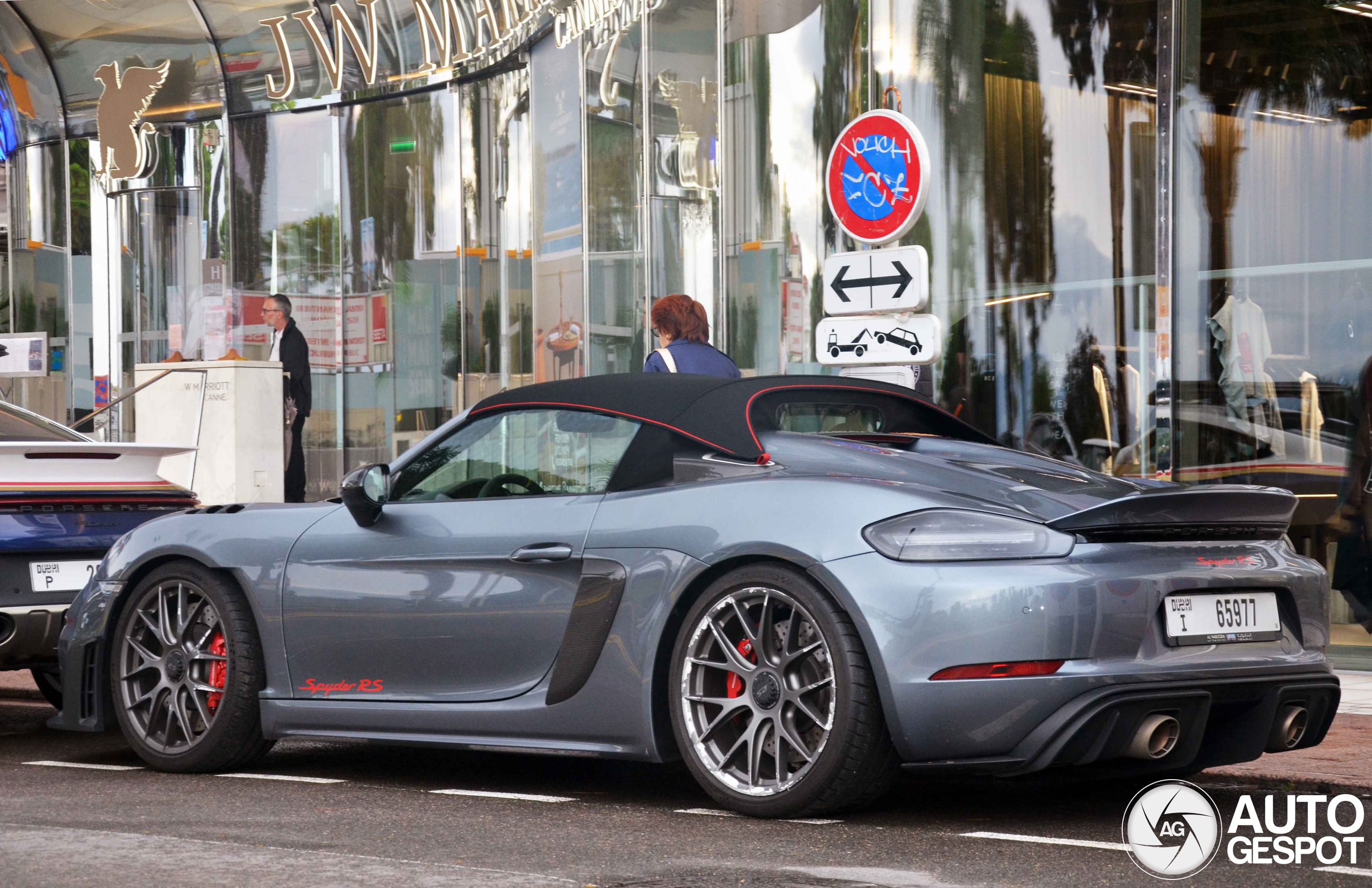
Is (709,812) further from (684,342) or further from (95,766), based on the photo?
(684,342)

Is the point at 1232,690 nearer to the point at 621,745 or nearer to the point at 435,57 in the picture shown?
the point at 621,745

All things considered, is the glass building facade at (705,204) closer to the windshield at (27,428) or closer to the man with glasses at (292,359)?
the man with glasses at (292,359)

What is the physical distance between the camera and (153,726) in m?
6.30

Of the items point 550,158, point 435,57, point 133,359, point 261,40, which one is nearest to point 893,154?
point 550,158

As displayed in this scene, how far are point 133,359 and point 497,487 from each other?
14368 millimetres

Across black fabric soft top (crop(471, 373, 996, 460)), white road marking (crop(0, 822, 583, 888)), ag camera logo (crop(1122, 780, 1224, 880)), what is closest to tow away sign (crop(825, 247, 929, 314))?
black fabric soft top (crop(471, 373, 996, 460))

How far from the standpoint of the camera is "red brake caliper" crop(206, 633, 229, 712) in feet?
20.1

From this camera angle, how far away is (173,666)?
6.25 m

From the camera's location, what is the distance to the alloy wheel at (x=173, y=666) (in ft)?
20.2

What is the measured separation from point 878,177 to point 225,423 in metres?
6.20

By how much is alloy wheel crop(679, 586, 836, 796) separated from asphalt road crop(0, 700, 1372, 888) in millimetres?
163

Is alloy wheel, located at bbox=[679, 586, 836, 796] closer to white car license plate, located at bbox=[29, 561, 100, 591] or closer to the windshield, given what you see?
white car license plate, located at bbox=[29, 561, 100, 591]

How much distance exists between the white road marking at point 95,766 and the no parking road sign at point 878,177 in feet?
18.4

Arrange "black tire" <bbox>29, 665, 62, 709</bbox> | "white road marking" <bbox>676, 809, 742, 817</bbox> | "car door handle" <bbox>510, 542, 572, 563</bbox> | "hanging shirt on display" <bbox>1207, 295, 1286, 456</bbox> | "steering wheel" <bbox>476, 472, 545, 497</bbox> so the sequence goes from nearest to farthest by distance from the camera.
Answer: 1. "white road marking" <bbox>676, 809, 742, 817</bbox>
2. "car door handle" <bbox>510, 542, 572, 563</bbox>
3. "steering wheel" <bbox>476, 472, 545, 497</bbox>
4. "black tire" <bbox>29, 665, 62, 709</bbox>
5. "hanging shirt on display" <bbox>1207, 295, 1286, 456</bbox>
